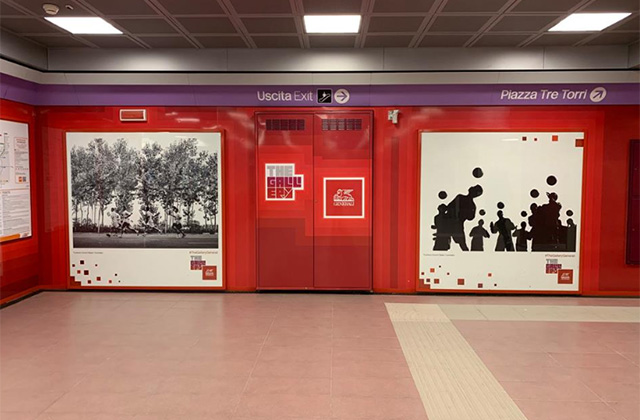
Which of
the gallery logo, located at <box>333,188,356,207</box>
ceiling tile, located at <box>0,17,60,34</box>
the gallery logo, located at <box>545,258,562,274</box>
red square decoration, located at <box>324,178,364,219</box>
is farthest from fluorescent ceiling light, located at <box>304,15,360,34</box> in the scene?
the gallery logo, located at <box>545,258,562,274</box>

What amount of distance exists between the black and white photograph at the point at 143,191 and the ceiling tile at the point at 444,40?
316cm

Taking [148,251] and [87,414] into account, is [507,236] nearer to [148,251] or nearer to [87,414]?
[148,251]

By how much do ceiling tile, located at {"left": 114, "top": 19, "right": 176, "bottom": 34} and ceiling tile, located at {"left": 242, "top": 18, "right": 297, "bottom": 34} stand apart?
36.2 inches

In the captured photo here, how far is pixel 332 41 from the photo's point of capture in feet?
19.7

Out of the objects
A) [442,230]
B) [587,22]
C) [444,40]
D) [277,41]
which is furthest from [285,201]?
[587,22]

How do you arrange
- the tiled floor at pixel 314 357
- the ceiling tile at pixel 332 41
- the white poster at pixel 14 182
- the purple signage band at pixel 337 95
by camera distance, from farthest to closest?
1. the purple signage band at pixel 337 95
2. the white poster at pixel 14 182
3. the ceiling tile at pixel 332 41
4. the tiled floor at pixel 314 357

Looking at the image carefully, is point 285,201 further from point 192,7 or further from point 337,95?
point 192,7

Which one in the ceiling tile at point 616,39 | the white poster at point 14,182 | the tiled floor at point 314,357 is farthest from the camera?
the white poster at point 14,182

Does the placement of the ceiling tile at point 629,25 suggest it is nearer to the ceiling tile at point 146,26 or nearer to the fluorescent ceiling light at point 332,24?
the fluorescent ceiling light at point 332,24

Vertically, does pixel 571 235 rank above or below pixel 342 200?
below

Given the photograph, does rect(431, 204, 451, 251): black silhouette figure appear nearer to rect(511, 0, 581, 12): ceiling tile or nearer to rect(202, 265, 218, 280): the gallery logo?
rect(511, 0, 581, 12): ceiling tile

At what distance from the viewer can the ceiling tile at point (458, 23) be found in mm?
5129

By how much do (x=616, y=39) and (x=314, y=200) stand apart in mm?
4352

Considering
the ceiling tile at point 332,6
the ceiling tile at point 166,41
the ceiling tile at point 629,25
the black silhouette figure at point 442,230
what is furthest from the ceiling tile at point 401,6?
the black silhouette figure at point 442,230
